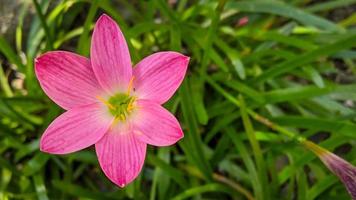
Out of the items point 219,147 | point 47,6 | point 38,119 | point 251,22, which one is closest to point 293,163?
point 219,147

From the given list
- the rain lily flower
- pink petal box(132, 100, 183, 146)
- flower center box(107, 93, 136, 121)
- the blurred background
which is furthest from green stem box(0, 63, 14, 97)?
the rain lily flower

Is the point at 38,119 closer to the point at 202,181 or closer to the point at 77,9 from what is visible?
the point at 77,9

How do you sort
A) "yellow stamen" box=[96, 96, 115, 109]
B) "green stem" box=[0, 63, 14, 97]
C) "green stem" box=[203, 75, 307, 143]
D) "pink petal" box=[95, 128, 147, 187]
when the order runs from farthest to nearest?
"green stem" box=[0, 63, 14, 97], "green stem" box=[203, 75, 307, 143], "yellow stamen" box=[96, 96, 115, 109], "pink petal" box=[95, 128, 147, 187]

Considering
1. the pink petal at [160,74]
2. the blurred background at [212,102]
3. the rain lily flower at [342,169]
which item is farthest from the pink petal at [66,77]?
the rain lily flower at [342,169]

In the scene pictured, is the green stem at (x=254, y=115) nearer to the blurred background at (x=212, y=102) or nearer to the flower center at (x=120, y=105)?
the blurred background at (x=212, y=102)

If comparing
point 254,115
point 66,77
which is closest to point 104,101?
point 66,77

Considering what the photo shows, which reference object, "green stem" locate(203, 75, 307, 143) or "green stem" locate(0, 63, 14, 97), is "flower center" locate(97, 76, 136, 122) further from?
"green stem" locate(0, 63, 14, 97)

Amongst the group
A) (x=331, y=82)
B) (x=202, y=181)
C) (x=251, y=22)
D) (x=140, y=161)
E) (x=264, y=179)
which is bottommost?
(x=202, y=181)
